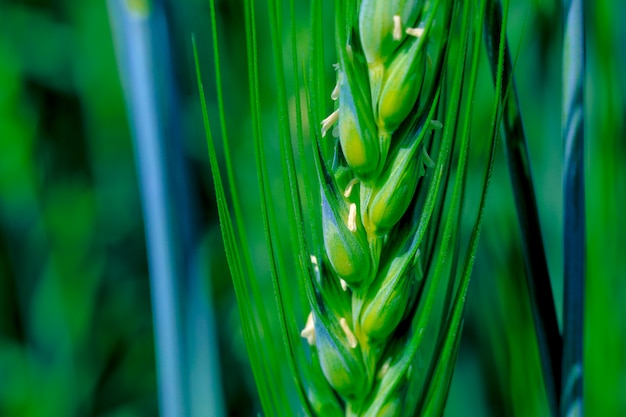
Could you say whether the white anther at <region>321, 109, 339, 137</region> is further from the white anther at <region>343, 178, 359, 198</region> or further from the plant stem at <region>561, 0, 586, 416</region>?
the plant stem at <region>561, 0, 586, 416</region>

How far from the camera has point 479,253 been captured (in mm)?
514

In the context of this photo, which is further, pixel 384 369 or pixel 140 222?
pixel 140 222

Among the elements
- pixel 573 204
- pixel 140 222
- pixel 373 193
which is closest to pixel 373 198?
pixel 373 193

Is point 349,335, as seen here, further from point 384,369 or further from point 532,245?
point 532,245

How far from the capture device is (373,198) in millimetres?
286

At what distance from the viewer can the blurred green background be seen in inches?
19.4

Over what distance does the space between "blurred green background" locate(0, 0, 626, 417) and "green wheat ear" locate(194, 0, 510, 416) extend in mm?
203

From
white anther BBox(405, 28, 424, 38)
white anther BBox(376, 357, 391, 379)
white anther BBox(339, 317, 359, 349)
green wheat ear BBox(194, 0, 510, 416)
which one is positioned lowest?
white anther BBox(376, 357, 391, 379)

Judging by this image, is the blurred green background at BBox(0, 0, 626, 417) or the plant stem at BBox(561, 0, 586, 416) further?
the blurred green background at BBox(0, 0, 626, 417)

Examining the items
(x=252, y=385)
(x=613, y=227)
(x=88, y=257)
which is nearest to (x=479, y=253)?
(x=613, y=227)

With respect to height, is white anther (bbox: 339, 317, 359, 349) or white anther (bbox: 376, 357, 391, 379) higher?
white anther (bbox: 339, 317, 359, 349)

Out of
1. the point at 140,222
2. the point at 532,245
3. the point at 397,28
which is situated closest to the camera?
the point at 397,28

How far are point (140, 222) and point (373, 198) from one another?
0.35 metres

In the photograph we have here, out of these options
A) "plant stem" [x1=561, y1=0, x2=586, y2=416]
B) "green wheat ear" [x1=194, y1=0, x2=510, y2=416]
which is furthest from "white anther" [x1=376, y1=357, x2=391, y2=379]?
"plant stem" [x1=561, y1=0, x2=586, y2=416]
